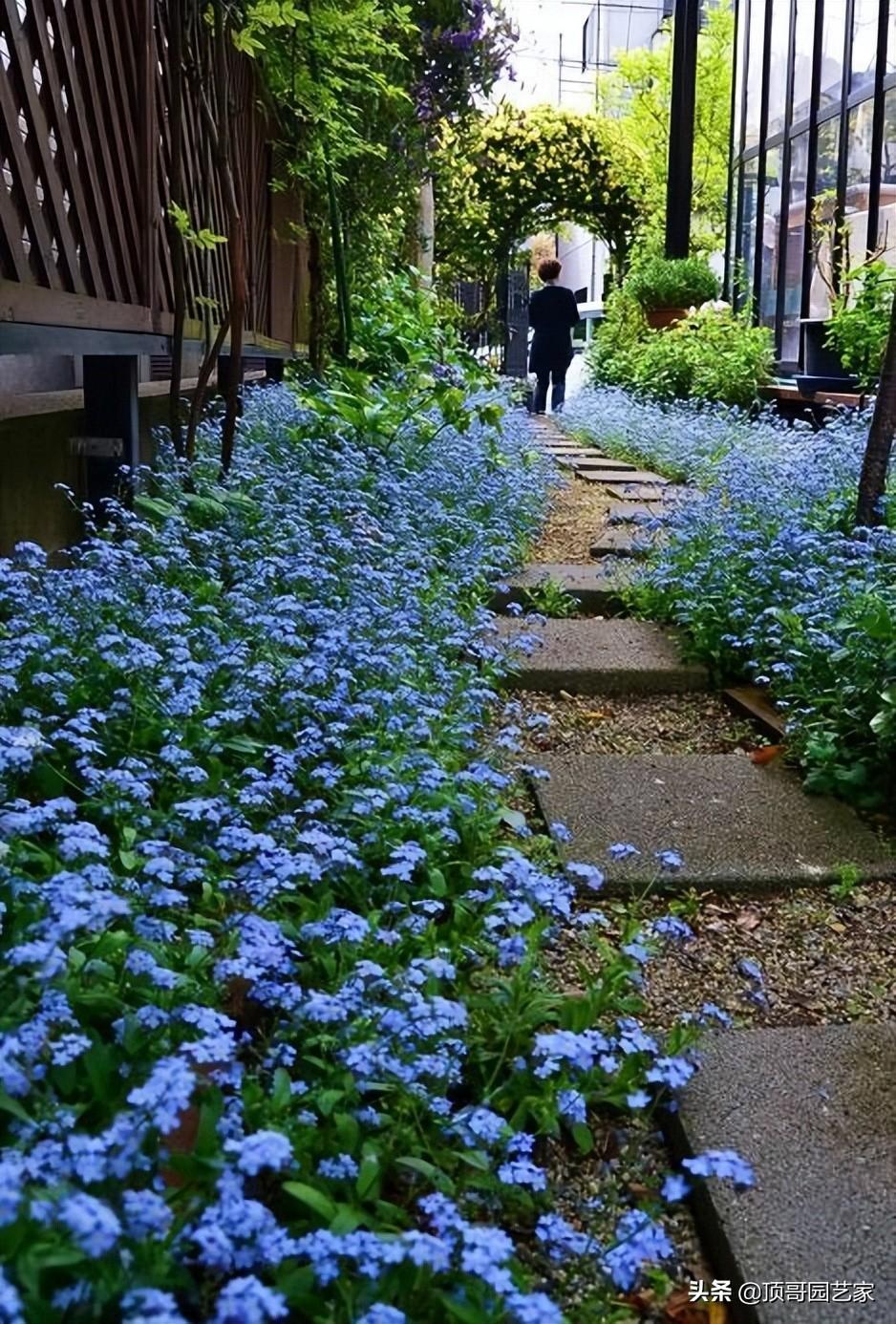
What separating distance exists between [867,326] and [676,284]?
602cm

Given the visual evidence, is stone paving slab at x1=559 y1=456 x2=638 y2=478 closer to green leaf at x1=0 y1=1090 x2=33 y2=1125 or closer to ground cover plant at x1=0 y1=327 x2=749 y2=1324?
ground cover plant at x1=0 y1=327 x2=749 y2=1324

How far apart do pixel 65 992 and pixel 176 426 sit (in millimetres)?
2799

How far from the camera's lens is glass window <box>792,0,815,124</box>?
36.9 feet

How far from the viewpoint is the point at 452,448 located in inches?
212

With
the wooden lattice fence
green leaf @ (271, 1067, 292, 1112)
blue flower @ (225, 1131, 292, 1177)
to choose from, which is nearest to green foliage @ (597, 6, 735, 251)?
the wooden lattice fence

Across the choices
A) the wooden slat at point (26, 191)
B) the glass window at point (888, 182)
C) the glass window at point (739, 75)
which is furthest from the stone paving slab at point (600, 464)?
the glass window at point (739, 75)

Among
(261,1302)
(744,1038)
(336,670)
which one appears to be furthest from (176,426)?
(261,1302)

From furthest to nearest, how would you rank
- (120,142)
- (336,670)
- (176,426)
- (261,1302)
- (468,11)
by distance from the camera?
(468,11), (176,426), (120,142), (336,670), (261,1302)

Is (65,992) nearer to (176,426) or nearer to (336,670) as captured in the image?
(336,670)

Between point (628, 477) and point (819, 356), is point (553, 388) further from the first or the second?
point (628, 477)

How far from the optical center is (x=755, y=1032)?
68.6 inches

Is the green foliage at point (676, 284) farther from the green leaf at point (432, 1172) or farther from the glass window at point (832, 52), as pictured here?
the green leaf at point (432, 1172)

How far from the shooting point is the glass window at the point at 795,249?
11398mm

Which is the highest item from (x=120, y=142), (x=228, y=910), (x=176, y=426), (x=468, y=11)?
(x=468, y=11)
